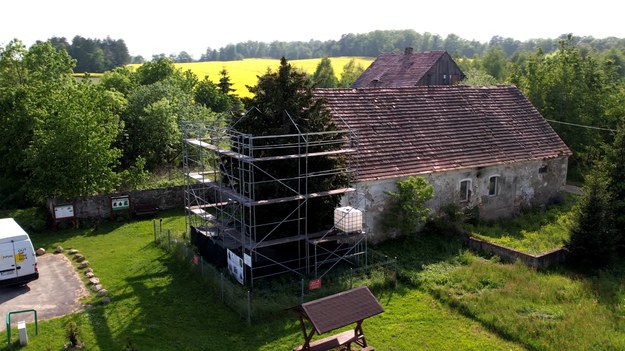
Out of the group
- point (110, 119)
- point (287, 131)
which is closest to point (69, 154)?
point (110, 119)

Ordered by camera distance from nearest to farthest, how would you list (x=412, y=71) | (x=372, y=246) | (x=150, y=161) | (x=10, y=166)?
(x=372, y=246), (x=10, y=166), (x=150, y=161), (x=412, y=71)

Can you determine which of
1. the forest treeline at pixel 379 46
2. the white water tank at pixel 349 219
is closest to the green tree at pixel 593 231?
the white water tank at pixel 349 219

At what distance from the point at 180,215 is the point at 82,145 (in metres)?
5.67

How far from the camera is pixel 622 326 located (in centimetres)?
1374

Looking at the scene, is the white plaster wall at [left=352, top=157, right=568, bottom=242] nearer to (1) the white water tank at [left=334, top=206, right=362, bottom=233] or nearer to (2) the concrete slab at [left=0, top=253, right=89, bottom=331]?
(1) the white water tank at [left=334, top=206, right=362, bottom=233]

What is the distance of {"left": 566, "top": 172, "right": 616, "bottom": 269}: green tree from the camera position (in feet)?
59.7

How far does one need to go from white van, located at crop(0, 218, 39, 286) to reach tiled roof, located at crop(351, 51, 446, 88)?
33.2 metres

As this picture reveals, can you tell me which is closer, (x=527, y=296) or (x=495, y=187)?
(x=527, y=296)

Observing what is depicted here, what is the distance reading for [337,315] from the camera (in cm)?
1229

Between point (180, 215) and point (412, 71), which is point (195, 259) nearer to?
point (180, 215)

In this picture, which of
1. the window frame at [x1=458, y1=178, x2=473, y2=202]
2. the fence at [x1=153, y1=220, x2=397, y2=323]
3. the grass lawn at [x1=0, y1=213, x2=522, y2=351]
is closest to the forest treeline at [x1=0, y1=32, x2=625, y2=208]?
the window frame at [x1=458, y1=178, x2=473, y2=202]

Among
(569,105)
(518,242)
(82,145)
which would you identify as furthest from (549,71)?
(82,145)

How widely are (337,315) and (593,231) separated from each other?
37.3ft

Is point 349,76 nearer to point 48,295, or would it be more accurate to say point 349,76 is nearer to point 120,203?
point 120,203
